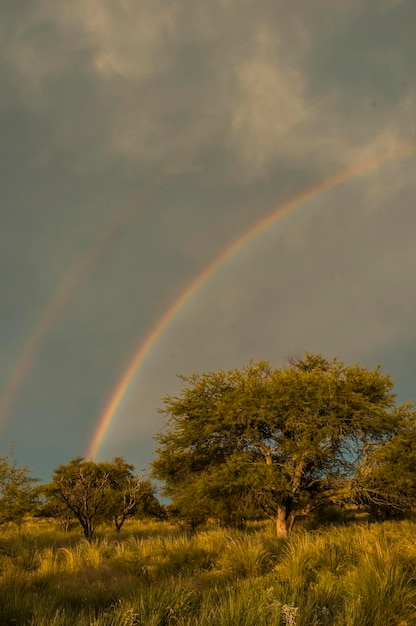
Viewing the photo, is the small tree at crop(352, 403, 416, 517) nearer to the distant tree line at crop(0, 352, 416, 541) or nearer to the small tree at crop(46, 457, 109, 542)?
the distant tree line at crop(0, 352, 416, 541)

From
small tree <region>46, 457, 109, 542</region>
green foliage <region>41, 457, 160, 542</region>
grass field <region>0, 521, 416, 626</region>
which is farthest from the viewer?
green foliage <region>41, 457, 160, 542</region>

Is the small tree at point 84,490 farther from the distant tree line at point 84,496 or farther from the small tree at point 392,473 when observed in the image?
the small tree at point 392,473

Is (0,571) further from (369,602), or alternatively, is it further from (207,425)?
(207,425)

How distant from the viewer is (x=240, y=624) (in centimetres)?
507

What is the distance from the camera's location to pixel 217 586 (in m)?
8.51

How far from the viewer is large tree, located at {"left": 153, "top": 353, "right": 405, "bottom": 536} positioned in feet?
75.3

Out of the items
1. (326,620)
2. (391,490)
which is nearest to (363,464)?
(391,490)

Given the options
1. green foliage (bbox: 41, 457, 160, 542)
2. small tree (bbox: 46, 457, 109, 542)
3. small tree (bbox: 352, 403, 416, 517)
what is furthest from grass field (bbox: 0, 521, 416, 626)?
green foliage (bbox: 41, 457, 160, 542)

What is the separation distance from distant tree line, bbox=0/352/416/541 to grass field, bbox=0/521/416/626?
29.1 ft

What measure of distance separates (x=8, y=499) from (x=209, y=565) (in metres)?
15.7

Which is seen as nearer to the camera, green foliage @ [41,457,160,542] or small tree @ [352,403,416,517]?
small tree @ [352,403,416,517]

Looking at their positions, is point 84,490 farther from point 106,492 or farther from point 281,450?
point 106,492

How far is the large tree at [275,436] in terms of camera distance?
22953 mm

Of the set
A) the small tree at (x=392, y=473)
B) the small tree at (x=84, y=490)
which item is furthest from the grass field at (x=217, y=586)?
the small tree at (x=392, y=473)
